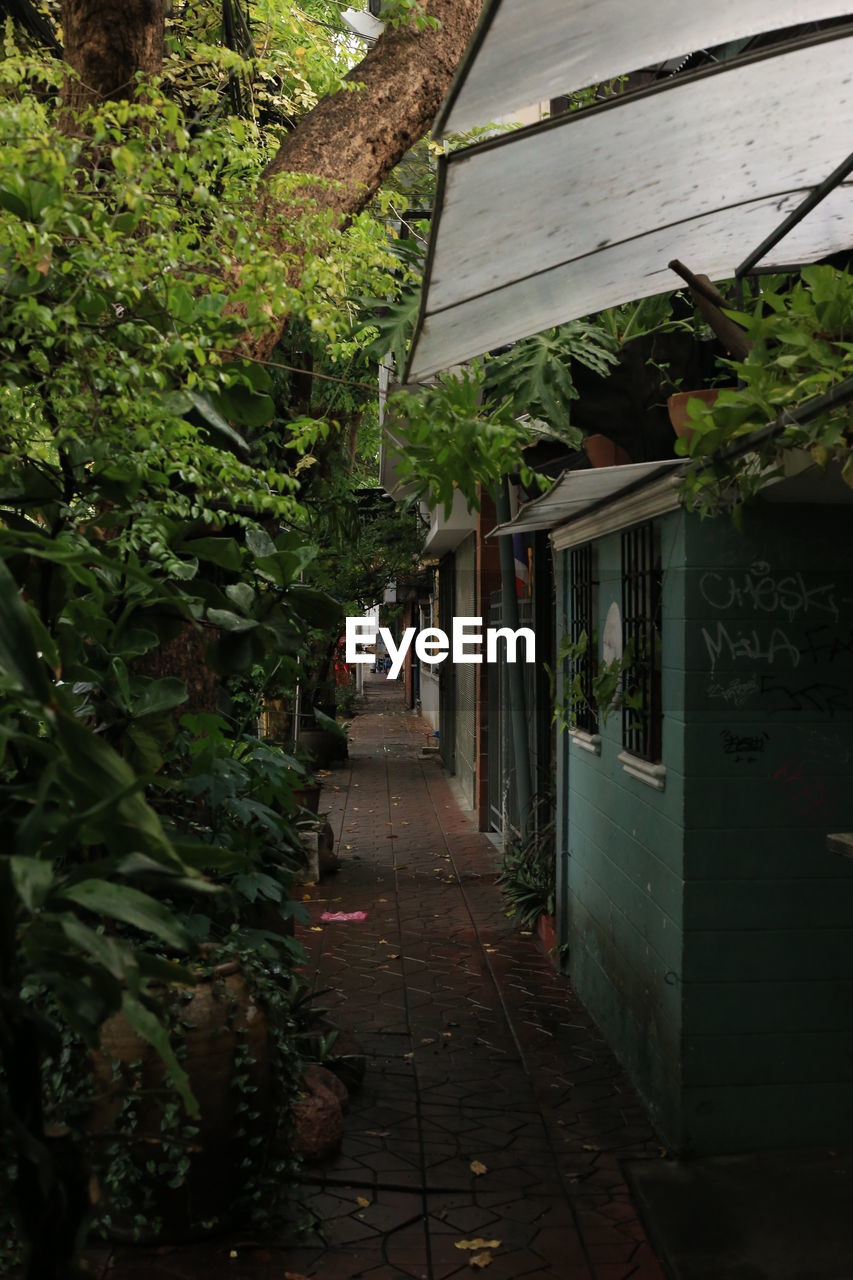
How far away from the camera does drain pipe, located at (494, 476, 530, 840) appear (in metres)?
9.84

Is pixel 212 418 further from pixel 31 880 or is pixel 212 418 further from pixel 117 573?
pixel 31 880

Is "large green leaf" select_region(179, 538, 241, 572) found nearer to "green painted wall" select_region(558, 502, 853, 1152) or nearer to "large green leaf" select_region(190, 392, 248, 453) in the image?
"large green leaf" select_region(190, 392, 248, 453)

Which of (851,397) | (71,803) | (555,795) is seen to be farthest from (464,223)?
(555,795)

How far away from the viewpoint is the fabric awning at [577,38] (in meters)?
2.96

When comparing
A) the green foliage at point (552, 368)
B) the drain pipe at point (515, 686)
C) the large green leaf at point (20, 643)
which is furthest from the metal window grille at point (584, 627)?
the large green leaf at point (20, 643)

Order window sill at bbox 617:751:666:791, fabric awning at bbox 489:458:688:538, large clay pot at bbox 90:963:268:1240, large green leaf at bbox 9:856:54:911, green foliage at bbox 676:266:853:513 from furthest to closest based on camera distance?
window sill at bbox 617:751:666:791, fabric awning at bbox 489:458:688:538, large clay pot at bbox 90:963:268:1240, green foliage at bbox 676:266:853:513, large green leaf at bbox 9:856:54:911

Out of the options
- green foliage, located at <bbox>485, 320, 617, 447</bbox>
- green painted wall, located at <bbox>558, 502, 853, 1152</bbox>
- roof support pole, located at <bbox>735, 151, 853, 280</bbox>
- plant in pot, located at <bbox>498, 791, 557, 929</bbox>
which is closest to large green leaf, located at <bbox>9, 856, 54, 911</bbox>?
roof support pole, located at <bbox>735, 151, 853, 280</bbox>

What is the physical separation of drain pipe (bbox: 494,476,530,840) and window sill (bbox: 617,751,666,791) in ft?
12.1

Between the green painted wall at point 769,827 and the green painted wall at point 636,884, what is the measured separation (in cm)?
10

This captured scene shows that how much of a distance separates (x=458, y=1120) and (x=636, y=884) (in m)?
1.34

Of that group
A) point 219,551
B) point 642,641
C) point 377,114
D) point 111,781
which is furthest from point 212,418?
point 377,114

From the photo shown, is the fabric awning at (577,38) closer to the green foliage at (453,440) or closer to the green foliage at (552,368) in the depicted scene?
the green foliage at (453,440)

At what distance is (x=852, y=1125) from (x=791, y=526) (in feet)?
7.97

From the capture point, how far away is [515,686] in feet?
33.5
